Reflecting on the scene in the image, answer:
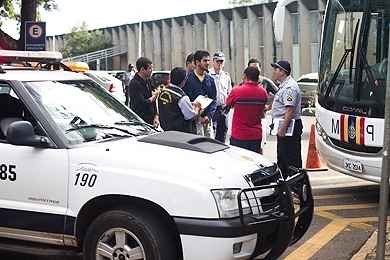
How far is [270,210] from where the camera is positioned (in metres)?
4.53

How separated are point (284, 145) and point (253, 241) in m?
3.90

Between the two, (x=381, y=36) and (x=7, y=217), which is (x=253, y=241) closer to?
(x=7, y=217)

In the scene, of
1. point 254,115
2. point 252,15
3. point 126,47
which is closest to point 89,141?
point 254,115

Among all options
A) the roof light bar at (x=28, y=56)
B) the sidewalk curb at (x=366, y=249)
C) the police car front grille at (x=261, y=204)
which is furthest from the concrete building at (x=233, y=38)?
the police car front grille at (x=261, y=204)

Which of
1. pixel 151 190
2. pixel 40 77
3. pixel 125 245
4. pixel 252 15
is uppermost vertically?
pixel 252 15

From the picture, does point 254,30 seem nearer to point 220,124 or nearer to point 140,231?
point 220,124

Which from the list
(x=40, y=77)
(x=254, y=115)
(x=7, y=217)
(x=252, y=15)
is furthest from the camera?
(x=252, y=15)

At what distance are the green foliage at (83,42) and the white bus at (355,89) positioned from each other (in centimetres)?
5638

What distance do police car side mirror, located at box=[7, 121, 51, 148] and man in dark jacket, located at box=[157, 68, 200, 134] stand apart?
260 cm

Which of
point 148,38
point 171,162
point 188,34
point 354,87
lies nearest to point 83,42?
point 148,38

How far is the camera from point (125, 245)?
176 inches

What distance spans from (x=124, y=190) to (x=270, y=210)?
41.0 inches

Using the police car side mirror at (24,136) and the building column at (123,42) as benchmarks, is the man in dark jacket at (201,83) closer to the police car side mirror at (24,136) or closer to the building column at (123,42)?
the police car side mirror at (24,136)

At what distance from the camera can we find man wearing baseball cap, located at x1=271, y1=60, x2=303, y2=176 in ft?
25.8
